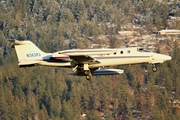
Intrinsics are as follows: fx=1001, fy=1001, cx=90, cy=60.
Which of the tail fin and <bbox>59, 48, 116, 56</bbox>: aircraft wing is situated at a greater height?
<bbox>59, 48, 116, 56</bbox>: aircraft wing

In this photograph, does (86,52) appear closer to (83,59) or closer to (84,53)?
(84,53)

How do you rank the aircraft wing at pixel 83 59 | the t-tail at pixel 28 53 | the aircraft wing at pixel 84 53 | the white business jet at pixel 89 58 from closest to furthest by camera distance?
the aircraft wing at pixel 84 53 → the aircraft wing at pixel 83 59 → the white business jet at pixel 89 58 → the t-tail at pixel 28 53

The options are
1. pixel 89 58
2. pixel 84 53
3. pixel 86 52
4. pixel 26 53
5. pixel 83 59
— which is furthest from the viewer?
pixel 26 53

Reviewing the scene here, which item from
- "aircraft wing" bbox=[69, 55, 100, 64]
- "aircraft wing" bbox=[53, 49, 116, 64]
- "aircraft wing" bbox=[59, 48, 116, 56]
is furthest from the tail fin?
"aircraft wing" bbox=[59, 48, 116, 56]

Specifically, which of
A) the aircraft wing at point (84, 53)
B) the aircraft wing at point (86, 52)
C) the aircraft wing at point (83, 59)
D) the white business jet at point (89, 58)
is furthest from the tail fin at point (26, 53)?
the aircraft wing at point (86, 52)

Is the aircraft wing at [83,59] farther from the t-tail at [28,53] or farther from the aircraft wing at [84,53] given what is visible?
the t-tail at [28,53]

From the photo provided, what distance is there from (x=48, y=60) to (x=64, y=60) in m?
2.08

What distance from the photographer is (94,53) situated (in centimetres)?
10988

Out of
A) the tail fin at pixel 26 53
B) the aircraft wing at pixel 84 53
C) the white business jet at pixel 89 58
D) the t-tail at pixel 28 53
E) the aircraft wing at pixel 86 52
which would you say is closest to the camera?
the aircraft wing at pixel 86 52

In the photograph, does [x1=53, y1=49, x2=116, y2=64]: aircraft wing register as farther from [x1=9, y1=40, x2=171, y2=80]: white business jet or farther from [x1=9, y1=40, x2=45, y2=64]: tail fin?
[x1=9, y1=40, x2=45, y2=64]: tail fin

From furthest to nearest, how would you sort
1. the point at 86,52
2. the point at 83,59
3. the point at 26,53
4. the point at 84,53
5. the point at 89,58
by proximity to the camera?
the point at 26,53 < the point at 83,59 < the point at 89,58 < the point at 86,52 < the point at 84,53

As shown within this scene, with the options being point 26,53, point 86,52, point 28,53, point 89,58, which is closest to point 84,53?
point 86,52

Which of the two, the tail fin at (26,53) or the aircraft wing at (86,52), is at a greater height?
the aircraft wing at (86,52)

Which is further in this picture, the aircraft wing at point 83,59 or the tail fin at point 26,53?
the tail fin at point 26,53
